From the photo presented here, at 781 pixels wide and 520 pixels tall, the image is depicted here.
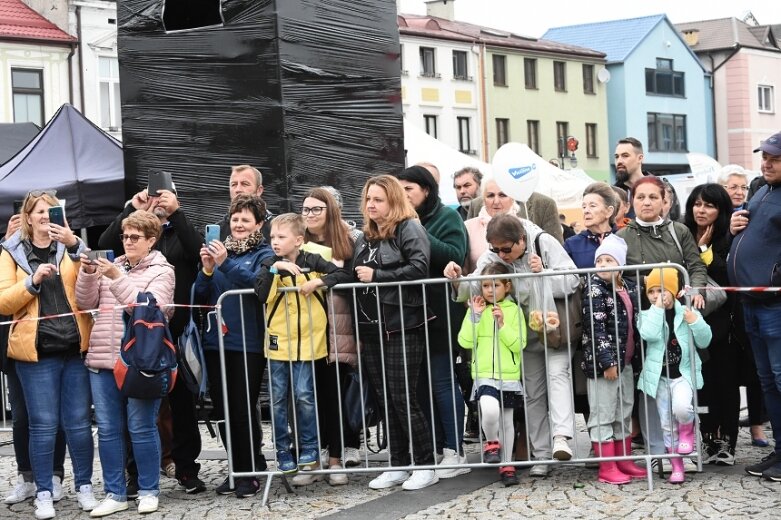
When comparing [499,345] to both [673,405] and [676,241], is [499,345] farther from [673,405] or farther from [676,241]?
[676,241]

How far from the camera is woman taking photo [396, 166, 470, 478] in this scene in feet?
23.9

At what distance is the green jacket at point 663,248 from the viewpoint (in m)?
7.14

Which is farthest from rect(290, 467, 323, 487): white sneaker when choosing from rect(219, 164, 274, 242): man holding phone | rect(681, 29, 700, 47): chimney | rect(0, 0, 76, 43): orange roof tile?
rect(681, 29, 700, 47): chimney

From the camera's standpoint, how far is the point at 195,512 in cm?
681

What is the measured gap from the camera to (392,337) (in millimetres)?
7051

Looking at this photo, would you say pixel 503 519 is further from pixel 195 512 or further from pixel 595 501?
pixel 195 512

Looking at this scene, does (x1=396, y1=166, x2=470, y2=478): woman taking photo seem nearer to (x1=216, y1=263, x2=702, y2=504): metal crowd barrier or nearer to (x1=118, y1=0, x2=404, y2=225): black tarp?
(x1=216, y1=263, x2=702, y2=504): metal crowd barrier

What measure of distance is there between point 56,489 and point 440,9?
47.1m

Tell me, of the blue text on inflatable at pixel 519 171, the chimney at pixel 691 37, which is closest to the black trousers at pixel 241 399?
the blue text on inflatable at pixel 519 171

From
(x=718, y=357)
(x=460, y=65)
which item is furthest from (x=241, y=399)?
(x=460, y=65)

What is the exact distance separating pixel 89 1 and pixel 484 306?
28.5 metres

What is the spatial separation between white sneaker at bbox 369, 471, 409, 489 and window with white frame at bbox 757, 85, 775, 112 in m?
58.5

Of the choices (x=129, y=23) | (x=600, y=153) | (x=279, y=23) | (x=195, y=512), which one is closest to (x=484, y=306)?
(x=195, y=512)

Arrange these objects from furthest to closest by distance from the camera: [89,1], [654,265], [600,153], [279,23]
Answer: [600,153] < [89,1] < [279,23] < [654,265]
